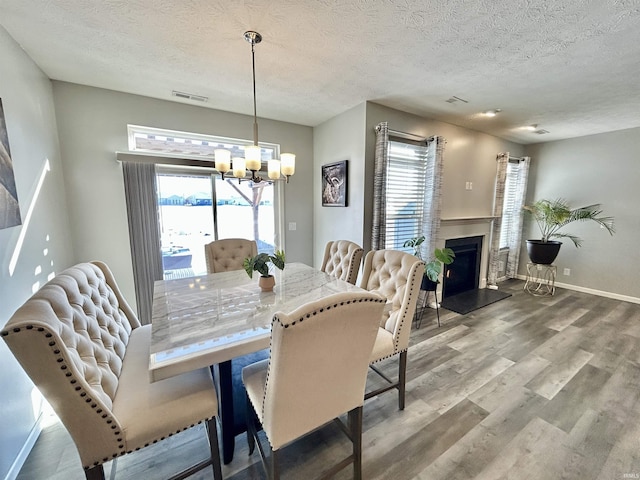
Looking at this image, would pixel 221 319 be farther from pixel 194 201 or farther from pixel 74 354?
pixel 194 201

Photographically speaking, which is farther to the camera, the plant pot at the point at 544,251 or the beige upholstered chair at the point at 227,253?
the plant pot at the point at 544,251

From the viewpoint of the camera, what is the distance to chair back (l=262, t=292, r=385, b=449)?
36.1 inches

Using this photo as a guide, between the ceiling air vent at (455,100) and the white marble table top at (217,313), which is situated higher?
the ceiling air vent at (455,100)

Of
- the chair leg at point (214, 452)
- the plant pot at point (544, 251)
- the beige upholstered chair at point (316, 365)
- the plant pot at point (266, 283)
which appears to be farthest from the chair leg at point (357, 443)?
the plant pot at point (544, 251)

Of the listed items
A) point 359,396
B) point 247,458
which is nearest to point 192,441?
point 247,458

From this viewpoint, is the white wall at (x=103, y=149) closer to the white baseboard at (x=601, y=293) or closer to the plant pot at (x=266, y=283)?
the plant pot at (x=266, y=283)

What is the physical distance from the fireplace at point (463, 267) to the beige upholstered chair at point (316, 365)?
327 cm

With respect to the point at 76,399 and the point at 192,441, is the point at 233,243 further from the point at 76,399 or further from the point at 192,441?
the point at 76,399

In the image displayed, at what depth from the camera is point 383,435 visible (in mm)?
1646

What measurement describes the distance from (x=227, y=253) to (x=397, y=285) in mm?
1728

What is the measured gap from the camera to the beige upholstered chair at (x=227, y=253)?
2.56 m

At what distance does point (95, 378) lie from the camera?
109cm

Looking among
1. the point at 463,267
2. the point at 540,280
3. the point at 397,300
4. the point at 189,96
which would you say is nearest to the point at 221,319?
the point at 397,300

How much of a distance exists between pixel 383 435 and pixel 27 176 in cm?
303
